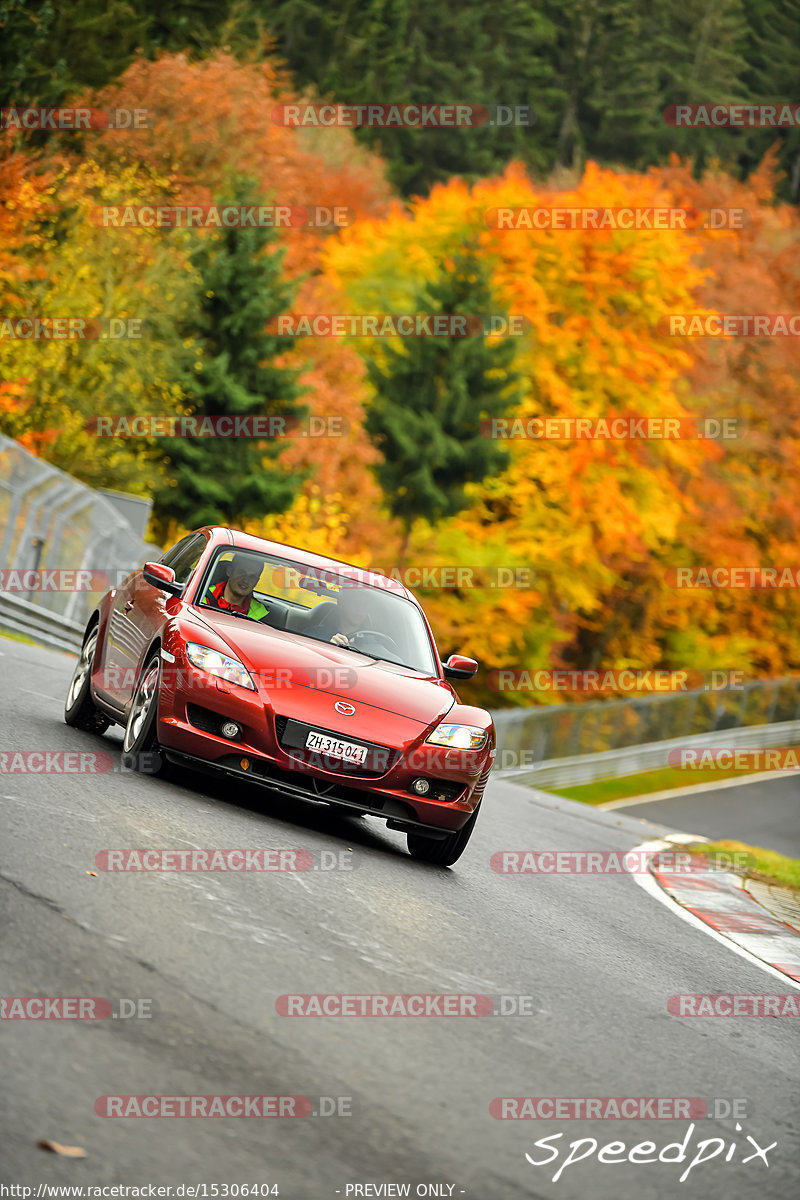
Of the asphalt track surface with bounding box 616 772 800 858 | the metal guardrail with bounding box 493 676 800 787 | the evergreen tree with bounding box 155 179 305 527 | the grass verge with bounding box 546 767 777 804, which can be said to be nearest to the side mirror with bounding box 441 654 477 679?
the asphalt track surface with bounding box 616 772 800 858

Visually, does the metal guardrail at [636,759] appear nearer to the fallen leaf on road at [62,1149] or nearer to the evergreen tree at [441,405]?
the evergreen tree at [441,405]

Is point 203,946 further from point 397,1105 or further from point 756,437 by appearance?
point 756,437

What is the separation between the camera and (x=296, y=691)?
905cm

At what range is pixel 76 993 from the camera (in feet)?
16.8

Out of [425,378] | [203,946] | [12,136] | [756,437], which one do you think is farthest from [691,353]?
[203,946]

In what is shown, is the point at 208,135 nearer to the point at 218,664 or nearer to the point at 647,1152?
the point at 218,664

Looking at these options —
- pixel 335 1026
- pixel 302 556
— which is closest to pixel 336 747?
pixel 302 556

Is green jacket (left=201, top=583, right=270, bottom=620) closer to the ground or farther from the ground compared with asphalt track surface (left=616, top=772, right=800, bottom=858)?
farther from the ground

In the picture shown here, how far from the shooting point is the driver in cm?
1009

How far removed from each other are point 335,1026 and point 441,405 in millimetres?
40663

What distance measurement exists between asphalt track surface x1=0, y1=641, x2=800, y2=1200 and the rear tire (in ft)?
0.58

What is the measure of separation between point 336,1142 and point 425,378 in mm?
42120

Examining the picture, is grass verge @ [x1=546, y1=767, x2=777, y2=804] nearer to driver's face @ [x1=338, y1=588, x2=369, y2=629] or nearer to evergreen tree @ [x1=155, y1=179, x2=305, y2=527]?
evergreen tree @ [x1=155, y1=179, x2=305, y2=527]

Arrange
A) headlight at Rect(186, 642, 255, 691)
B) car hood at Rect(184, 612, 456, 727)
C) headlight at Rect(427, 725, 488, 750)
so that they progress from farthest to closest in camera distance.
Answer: headlight at Rect(427, 725, 488, 750)
car hood at Rect(184, 612, 456, 727)
headlight at Rect(186, 642, 255, 691)
